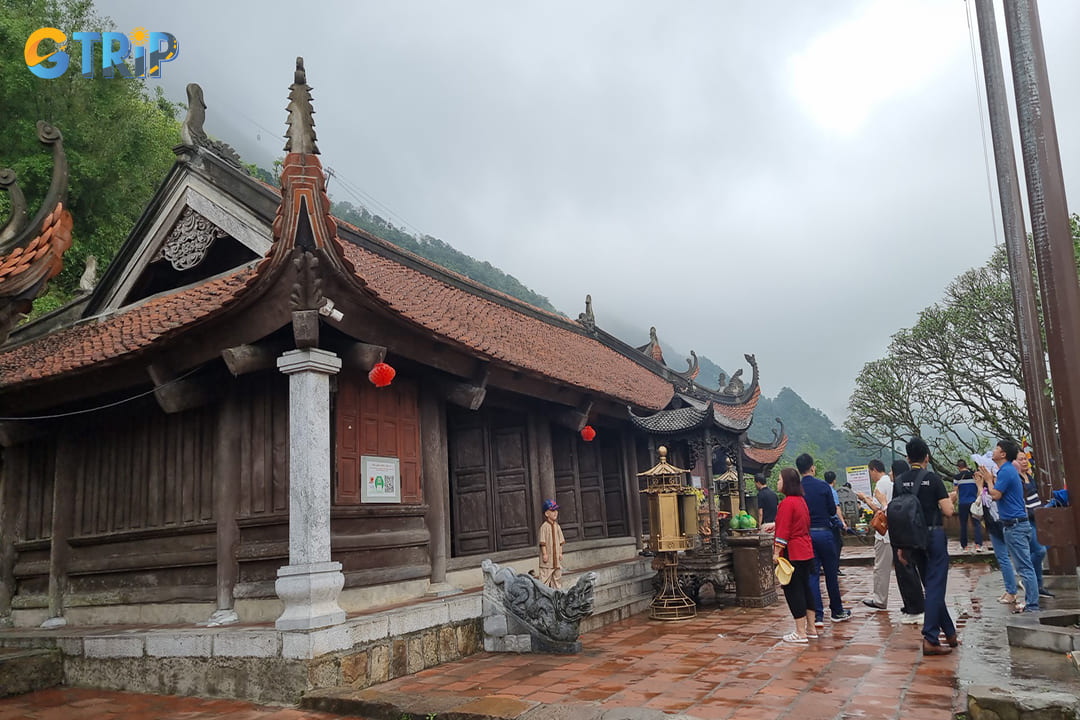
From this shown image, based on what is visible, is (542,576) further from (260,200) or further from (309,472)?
(260,200)

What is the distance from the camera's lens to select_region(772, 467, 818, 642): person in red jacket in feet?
23.3

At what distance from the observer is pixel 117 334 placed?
8.22m

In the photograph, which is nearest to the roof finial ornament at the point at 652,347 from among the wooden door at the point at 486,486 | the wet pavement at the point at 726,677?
the wooden door at the point at 486,486

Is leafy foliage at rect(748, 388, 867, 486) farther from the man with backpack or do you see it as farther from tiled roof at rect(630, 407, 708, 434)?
the man with backpack

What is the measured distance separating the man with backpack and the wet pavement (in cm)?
22

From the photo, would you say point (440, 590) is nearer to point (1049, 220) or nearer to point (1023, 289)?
point (1049, 220)

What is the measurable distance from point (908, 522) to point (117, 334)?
818 cm

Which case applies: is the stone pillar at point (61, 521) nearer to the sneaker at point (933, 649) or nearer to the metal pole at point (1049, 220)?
the sneaker at point (933, 649)

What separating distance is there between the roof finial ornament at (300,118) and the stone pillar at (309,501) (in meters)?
1.81

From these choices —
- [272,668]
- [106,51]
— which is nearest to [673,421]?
[272,668]

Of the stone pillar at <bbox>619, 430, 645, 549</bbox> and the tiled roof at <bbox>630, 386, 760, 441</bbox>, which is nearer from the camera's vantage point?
the tiled roof at <bbox>630, 386, 760, 441</bbox>

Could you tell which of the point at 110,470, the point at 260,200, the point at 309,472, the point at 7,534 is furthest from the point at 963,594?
the point at 7,534

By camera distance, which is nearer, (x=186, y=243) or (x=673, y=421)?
(x=186, y=243)

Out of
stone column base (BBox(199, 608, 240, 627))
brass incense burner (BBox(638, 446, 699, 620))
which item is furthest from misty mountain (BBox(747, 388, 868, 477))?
stone column base (BBox(199, 608, 240, 627))
